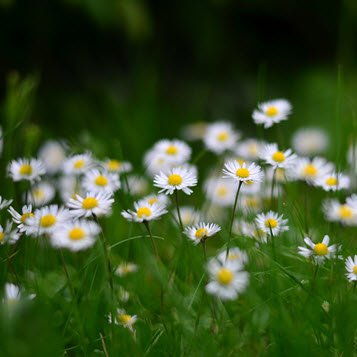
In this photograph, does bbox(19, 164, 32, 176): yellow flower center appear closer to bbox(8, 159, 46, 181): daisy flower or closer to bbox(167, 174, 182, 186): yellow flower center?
bbox(8, 159, 46, 181): daisy flower

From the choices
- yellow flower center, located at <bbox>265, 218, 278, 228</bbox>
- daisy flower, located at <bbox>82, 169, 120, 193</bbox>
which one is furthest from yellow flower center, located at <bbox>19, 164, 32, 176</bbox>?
yellow flower center, located at <bbox>265, 218, 278, 228</bbox>

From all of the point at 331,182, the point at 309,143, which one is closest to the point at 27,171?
the point at 331,182

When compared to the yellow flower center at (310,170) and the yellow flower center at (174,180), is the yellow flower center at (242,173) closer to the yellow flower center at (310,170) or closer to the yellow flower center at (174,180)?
the yellow flower center at (174,180)

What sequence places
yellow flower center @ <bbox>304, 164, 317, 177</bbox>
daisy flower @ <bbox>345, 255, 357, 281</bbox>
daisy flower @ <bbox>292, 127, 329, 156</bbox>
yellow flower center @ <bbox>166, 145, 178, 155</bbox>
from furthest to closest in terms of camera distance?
daisy flower @ <bbox>292, 127, 329, 156</bbox> → yellow flower center @ <bbox>166, 145, 178, 155</bbox> → yellow flower center @ <bbox>304, 164, 317, 177</bbox> → daisy flower @ <bbox>345, 255, 357, 281</bbox>

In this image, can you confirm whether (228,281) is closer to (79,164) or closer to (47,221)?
(47,221)

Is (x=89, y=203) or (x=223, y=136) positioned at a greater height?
(x=89, y=203)

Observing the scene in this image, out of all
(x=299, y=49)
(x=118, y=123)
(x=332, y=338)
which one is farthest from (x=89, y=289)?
(x=299, y=49)

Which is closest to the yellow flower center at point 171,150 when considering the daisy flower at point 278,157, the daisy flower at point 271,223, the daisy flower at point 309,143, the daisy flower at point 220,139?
the daisy flower at point 220,139
